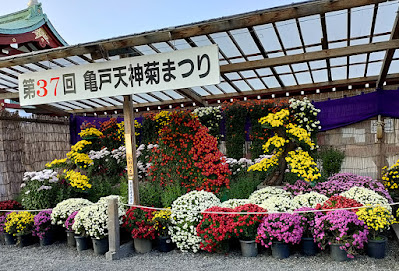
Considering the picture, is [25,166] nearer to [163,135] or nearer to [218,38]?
[163,135]

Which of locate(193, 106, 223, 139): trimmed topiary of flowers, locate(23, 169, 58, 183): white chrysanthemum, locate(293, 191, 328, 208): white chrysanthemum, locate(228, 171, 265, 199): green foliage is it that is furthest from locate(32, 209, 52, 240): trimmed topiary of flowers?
locate(193, 106, 223, 139): trimmed topiary of flowers

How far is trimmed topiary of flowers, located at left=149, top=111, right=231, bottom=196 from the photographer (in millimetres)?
6016

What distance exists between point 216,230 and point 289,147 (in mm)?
2862

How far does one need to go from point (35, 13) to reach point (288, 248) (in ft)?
35.3

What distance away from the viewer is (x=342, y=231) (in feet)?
13.0

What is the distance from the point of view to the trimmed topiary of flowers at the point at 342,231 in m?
3.95

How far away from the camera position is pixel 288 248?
4305 millimetres

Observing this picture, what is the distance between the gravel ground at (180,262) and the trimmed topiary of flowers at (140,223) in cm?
31

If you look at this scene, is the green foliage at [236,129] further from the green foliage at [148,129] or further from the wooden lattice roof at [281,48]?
the green foliage at [148,129]

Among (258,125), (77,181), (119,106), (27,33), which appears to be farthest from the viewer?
(119,106)

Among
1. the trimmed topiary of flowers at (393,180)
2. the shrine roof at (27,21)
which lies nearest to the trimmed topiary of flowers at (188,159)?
the trimmed topiary of flowers at (393,180)

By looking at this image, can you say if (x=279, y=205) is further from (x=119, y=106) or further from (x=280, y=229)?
(x=119, y=106)

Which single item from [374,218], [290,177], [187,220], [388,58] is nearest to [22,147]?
[187,220]

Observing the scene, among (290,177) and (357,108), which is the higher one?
(357,108)
